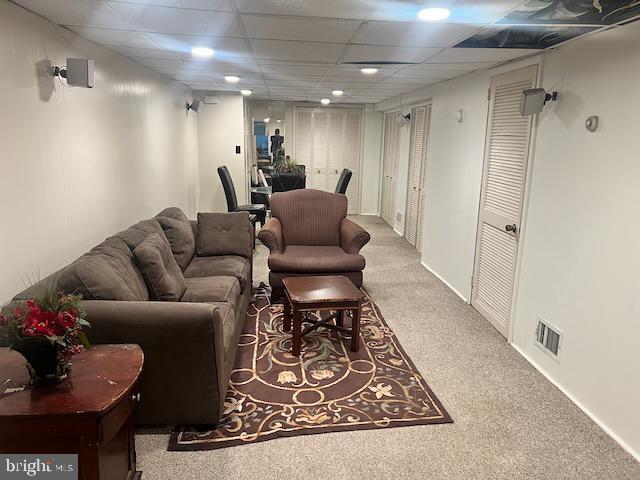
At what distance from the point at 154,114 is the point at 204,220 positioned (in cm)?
134

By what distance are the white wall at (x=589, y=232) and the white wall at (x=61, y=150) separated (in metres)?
3.11

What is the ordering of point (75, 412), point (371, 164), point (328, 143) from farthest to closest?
point (371, 164) → point (328, 143) → point (75, 412)

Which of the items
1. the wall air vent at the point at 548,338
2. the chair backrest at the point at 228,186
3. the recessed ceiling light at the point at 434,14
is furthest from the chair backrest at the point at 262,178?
the recessed ceiling light at the point at 434,14

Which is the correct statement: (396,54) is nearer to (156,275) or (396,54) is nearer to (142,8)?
(142,8)

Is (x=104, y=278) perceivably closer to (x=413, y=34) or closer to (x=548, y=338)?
(x=413, y=34)

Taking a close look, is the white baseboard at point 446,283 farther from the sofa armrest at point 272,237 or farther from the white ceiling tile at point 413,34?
the white ceiling tile at point 413,34

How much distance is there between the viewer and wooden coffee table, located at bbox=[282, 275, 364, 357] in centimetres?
309

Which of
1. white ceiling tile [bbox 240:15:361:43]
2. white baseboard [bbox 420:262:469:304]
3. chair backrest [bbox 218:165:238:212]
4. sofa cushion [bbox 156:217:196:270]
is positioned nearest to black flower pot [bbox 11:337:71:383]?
white ceiling tile [bbox 240:15:361:43]

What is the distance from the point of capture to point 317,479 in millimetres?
2020

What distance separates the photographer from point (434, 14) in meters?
2.22

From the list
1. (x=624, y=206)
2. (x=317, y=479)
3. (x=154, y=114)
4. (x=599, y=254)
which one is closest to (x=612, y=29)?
(x=624, y=206)

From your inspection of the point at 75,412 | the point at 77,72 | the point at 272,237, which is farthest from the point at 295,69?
the point at 75,412

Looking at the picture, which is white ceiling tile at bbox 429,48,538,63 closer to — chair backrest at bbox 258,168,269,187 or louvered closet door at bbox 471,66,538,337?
louvered closet door at bbox 471,66,538,337

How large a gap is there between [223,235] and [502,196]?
2.45m
